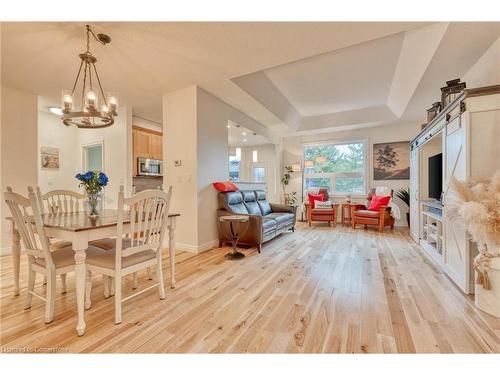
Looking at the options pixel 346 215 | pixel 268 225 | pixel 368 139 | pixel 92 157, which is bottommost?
pixel 346 215

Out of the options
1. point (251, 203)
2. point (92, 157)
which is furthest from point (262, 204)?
point (92, 157)

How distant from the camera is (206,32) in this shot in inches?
90.8

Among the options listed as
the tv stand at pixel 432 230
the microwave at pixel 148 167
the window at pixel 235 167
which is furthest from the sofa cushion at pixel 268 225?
the window at pixel 235 167

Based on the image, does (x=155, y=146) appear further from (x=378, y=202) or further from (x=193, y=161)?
(x=378, y=202)

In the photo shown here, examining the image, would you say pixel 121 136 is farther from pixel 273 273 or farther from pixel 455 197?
pixel 455 197

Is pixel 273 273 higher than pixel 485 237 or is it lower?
lower

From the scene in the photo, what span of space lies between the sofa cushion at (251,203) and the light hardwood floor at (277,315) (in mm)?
1511

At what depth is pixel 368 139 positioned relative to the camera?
6.26 meters

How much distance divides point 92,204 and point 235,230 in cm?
211

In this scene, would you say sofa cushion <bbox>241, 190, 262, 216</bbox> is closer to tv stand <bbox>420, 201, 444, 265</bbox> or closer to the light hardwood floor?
the light hardwood floor

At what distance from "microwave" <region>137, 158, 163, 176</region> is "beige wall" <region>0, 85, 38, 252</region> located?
1.69 metres

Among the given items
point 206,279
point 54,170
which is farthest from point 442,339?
point 54,170

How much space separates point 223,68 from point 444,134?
2.82 metres
